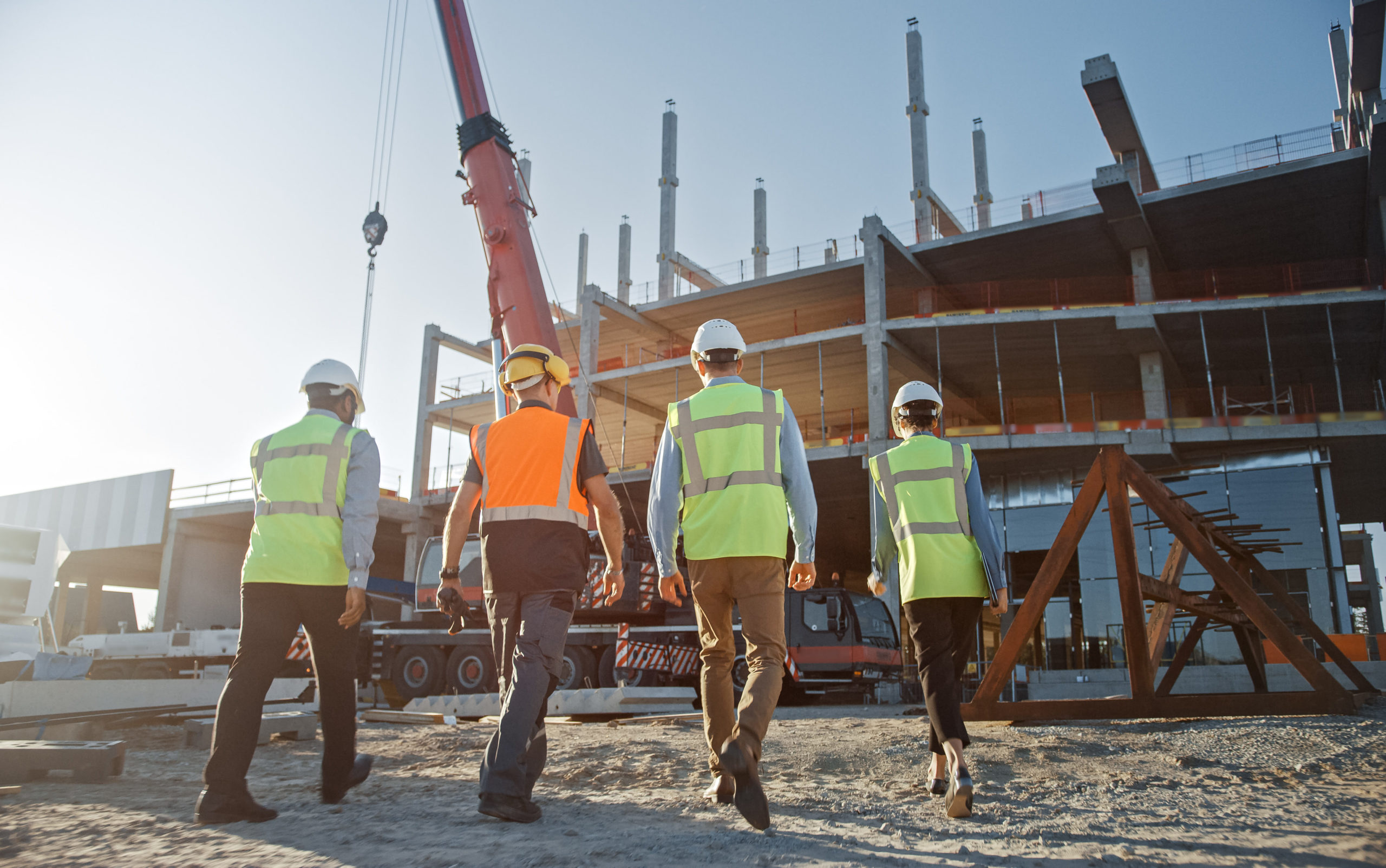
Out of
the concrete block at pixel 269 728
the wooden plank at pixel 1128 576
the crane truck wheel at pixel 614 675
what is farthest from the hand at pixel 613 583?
the crane truck wheel at pixel 614 675

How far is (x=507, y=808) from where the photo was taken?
2.65 metres

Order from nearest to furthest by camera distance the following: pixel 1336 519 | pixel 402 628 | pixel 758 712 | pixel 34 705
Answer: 1. pixel 758 712
2. pixel 34 705
3. pixel 402 628
4. pixel 1336 519

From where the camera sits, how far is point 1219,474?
67.6ft

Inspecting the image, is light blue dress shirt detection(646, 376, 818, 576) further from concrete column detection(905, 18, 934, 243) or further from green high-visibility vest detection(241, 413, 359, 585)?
concrete column detection(905, 18, 934, 243)

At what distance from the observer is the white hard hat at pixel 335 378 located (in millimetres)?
3549

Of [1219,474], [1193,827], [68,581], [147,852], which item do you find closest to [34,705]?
[147,852]

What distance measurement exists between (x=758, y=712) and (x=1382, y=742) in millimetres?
3009

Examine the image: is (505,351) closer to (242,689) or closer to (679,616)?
(679,616)

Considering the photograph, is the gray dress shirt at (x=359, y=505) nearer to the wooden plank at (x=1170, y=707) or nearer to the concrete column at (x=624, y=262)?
the wooden plank at (x=1170, y=707)

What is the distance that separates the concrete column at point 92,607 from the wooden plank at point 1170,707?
36962 millimetres

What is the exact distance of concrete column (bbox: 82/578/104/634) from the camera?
1405 inches

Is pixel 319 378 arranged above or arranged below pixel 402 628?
above

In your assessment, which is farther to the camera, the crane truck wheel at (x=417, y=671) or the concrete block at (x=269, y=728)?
the crane truck wheel at (x=417, y=671)

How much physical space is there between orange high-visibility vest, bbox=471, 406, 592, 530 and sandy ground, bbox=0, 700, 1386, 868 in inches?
39.8
